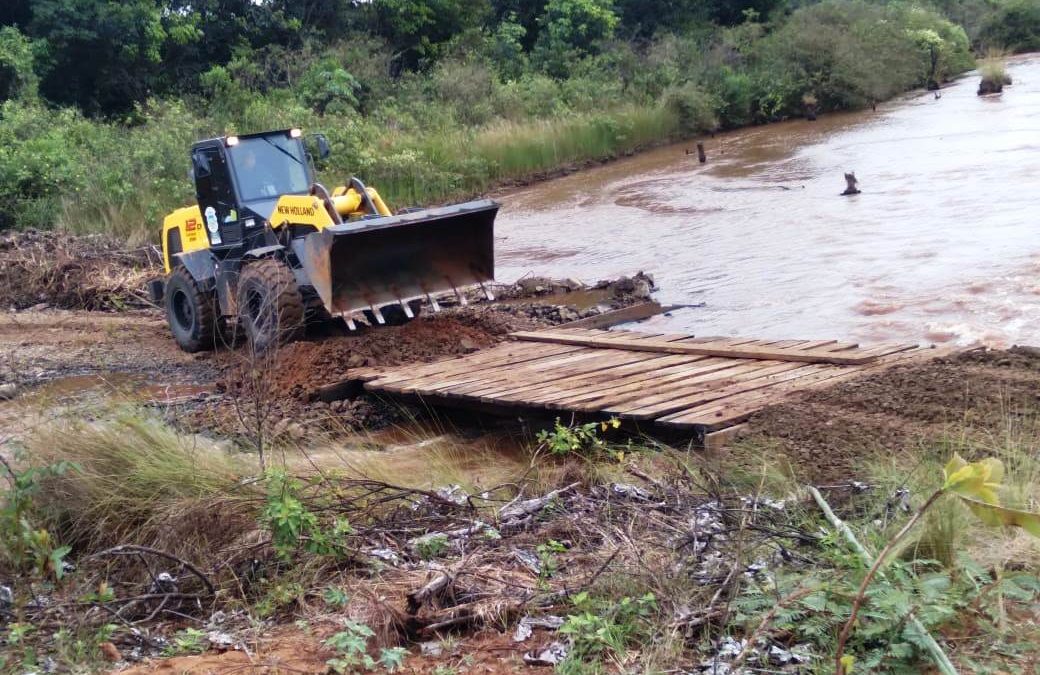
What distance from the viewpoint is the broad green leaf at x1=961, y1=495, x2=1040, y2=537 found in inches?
125

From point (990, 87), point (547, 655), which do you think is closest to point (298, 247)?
point (547, 655)

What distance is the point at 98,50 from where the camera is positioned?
3023 centimetres

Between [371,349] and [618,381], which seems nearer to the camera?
[618,381]

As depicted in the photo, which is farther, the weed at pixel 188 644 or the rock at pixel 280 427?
the rock at pixel 280 427

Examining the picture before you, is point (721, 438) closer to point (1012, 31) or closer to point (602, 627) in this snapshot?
point (602, 627)

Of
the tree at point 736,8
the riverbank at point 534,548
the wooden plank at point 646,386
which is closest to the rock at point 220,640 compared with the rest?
the riverbank at point 534,548

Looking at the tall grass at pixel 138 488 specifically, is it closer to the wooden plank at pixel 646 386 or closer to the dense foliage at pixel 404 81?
the wooden plank at pixel 646 386

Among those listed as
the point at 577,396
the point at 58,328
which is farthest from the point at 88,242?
the point at 577,396

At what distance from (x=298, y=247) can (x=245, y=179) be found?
138 centimetres

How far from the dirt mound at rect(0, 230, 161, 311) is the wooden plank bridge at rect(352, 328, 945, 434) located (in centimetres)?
774

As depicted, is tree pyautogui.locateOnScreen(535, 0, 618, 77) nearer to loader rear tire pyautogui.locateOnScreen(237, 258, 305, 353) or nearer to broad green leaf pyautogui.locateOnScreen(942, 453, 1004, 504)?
loader rear tire pyautogui.locateOnScreen(237, 258, 305, 353)

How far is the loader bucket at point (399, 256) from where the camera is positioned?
33.7 feet

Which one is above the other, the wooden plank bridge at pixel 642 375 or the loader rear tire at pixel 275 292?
the loader rear tire at pixel 275 292

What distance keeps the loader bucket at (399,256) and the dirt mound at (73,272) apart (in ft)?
20.8
